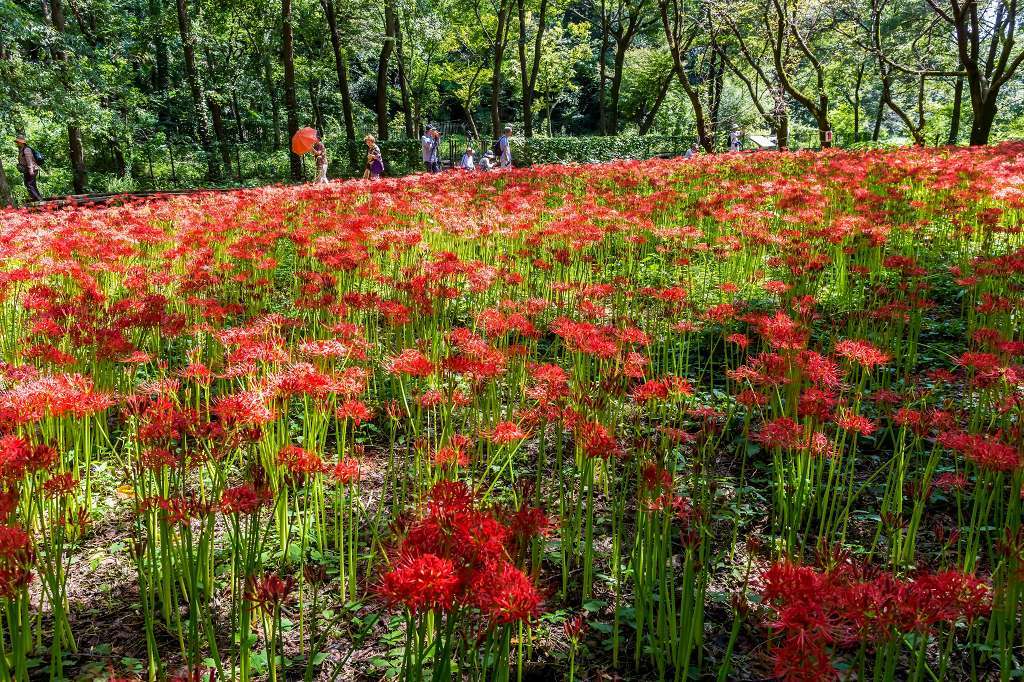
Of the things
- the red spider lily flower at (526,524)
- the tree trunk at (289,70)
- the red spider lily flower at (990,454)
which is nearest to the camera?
the red spider lily flower at (526,524)

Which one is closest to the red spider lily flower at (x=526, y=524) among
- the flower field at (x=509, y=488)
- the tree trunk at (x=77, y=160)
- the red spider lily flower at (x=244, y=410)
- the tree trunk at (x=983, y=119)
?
the flower field at (x=509, y=488)

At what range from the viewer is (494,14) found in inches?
1351

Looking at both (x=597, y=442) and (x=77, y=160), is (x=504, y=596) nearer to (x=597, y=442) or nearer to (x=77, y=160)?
(x=597, y=442)

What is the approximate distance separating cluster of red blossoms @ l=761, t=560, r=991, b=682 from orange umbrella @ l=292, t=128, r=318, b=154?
18.1 m

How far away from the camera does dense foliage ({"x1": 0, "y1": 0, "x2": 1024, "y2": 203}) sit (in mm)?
16469

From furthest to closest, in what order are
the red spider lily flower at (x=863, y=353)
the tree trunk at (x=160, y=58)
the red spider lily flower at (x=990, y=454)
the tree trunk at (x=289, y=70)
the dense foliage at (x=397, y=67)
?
the tree trunk at (x=160, y=58)
the tree trunk at (x=289, y=70)
the dense foliage at (x=397, y=67)
the red spider lily flower at (x=863, y=353)
the red spider lily flower at (x=990, y=454)

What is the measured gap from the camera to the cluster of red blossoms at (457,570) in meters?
1.23

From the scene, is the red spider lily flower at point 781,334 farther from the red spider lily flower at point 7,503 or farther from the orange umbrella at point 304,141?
the orange umbrella at point 304,141

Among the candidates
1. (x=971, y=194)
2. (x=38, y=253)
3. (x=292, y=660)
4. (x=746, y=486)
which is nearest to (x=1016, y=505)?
(x=746, y=486)

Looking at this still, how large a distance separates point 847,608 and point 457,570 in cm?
79

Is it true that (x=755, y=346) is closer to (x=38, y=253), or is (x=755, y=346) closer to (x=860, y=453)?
(x=860, y=453)

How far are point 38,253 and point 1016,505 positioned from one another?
24.6ft

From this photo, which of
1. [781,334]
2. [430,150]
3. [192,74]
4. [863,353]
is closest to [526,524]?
[863,353]

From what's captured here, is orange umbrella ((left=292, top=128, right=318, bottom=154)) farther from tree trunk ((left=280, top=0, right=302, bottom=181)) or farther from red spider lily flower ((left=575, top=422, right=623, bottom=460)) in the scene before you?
red spider lily flower ((left=575, top=422, right=623, bottom=460))
